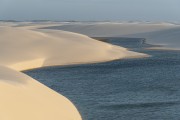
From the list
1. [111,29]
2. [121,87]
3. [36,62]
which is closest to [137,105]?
[121,87]

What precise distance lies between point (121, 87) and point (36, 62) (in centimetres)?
1270

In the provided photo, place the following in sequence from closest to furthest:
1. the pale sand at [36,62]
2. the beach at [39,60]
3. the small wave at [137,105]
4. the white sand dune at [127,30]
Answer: the pale sand at [36,62], the beach at [39,60], the small wave at [137,105], the white sand dune at [127,30]

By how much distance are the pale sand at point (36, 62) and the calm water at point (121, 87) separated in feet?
5.32

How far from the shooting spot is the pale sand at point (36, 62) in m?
17.7

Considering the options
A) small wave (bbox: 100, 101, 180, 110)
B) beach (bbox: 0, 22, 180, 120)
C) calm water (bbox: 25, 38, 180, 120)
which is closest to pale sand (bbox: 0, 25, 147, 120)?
beach (bbox: 0, 22, 180, 120)

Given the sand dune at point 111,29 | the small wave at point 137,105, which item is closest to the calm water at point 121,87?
the small wave at point 137,105

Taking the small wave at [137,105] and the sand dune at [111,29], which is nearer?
the small wave at [137,105]

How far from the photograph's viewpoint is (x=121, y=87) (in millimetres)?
28797

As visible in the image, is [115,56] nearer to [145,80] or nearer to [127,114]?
[145,80]

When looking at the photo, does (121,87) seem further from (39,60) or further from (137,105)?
(39,60)

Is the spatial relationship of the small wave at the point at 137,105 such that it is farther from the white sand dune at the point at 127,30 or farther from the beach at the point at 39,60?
the white sand dune at the point at 127,30

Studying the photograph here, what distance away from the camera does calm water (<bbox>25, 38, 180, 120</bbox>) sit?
21.6 m

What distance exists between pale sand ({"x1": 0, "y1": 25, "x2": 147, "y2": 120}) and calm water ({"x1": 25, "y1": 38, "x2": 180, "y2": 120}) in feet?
5.32

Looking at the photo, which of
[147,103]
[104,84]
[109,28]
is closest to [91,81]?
[104,84]
